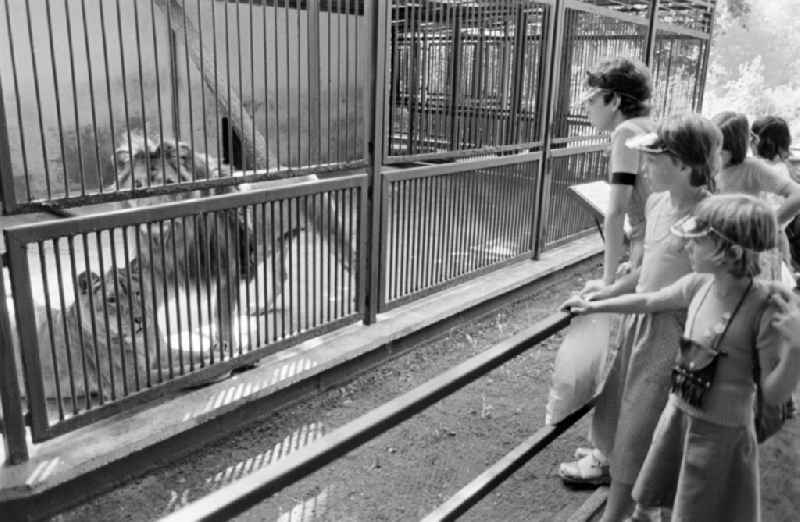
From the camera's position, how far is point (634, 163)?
9.42 feet

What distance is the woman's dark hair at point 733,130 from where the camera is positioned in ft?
11.0

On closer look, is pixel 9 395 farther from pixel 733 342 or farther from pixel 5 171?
pixel 733 342

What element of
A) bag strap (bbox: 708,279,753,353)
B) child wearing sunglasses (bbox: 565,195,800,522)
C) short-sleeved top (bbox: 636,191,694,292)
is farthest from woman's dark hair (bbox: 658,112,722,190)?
bag strap (bbox: 708,279,753,353)

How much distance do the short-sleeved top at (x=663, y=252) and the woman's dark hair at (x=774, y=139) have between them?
2.47m

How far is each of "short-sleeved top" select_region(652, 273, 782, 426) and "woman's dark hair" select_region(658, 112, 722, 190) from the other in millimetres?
378

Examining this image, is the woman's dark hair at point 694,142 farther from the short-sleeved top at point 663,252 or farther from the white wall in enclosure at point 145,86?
the white wall in enclosure at point 145,86

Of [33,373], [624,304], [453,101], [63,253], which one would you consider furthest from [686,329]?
[63,253]

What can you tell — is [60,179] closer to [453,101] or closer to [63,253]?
[63,253]

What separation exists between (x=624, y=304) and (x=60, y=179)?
248cm

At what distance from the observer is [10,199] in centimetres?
270

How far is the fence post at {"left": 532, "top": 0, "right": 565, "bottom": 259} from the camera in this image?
5926 mm

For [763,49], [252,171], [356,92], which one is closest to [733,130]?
[356,92]

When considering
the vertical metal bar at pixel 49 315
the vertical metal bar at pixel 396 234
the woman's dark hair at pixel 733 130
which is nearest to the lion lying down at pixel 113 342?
the vertical metal bar at pixel 49 315

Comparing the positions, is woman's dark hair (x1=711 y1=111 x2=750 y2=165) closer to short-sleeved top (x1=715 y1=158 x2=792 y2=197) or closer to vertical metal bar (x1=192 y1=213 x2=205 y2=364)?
short-sleeved top (x1=715 y1=158 x2=792 y2=197)
